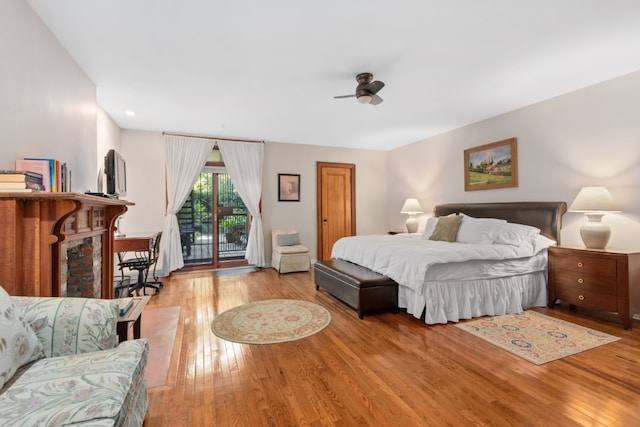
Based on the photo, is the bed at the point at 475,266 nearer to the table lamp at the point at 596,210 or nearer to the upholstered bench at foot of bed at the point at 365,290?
the upholstered bench at foot of bed at the point at 365,290

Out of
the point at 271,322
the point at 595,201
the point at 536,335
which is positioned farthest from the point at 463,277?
the point at 271,322

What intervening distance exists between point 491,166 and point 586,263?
1.91 metres

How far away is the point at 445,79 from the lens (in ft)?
10.6

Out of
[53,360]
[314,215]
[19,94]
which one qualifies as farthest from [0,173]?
[314,215]

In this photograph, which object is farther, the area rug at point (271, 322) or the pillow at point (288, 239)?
the pillow at point (288, 239)

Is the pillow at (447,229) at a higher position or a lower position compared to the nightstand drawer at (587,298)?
higher

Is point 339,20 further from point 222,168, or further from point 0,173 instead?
point 222,168

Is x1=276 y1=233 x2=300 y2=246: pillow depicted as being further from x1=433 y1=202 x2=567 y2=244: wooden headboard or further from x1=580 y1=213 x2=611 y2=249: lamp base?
x1=580 y1=213 x2=611 y2=249: lamp base

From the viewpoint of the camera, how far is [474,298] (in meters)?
3.16

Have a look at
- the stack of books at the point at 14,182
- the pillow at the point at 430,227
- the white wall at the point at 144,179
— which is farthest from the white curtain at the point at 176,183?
the pillow at the point at 430,227

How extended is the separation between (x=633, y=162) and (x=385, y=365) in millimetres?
3331

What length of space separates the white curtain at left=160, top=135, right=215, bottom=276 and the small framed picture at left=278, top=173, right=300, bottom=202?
153cm

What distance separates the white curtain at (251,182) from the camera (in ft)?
18.4

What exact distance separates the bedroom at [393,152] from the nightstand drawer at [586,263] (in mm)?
504
